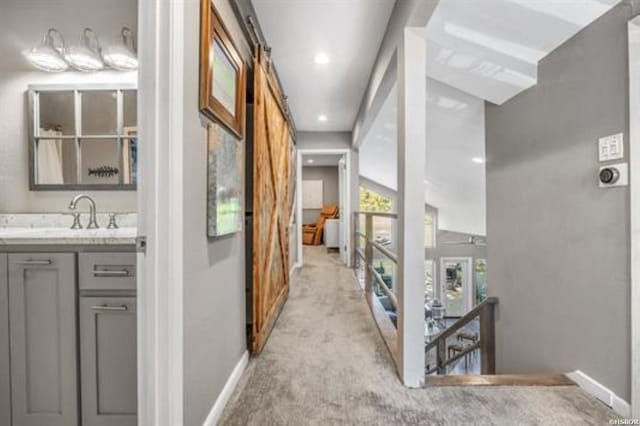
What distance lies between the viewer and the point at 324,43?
8.59ft

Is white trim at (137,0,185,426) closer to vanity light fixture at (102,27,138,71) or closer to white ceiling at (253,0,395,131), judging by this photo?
vanity light fixture at (102,27,138,71)

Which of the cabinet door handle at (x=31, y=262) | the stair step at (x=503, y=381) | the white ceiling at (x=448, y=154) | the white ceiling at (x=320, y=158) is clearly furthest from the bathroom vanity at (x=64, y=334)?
the white ceiling at (x=320, y=158)

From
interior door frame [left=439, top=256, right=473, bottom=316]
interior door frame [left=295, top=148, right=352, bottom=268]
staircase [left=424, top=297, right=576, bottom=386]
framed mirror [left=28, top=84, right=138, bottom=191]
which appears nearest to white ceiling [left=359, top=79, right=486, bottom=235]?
interior door frame [left=295, top=148, right=352, bottom=268]

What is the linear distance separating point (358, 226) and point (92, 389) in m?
4.29

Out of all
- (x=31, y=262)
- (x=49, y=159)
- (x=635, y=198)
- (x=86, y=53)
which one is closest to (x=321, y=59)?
(x=86, y=53)

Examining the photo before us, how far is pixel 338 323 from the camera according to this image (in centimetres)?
272

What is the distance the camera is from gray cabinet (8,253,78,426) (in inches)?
47.7

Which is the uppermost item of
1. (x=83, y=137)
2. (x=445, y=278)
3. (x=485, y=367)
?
(x=83, y=137)

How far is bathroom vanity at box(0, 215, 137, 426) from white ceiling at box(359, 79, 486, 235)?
2.74 m

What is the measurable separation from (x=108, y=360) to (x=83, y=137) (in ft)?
4.42

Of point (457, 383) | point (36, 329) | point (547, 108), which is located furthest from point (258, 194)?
point (547, 108)

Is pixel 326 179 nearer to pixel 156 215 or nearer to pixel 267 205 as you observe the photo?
pixel 267 205

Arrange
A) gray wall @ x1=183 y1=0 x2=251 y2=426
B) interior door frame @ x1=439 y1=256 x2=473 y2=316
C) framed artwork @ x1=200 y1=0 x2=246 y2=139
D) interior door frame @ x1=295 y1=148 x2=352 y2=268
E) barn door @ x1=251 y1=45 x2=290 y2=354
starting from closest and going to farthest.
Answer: gray wall @ x1=183 y1=0 x2=251 y2=426 → framed artwork @ x1=200 y1=0 x2=246 y2=139 → barn door @ x1=251 y1=45 x2=290 y2=354 → interior door frame @ x1=295 y1=148 x2=352 y2=268 → interior door frame @ x1=439 y1=256 x2=473 y2=316

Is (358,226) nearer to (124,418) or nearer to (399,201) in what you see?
(399,201)
